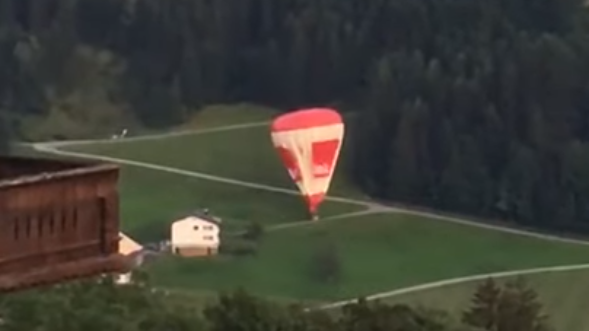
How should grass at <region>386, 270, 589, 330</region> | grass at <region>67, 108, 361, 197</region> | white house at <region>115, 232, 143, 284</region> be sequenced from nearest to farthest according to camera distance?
white house at <region>115, 232, 143, 284</region> → grass at <region>386, 270, 589, 330</region> → grass at <region>67, 108, 361, 197</region>

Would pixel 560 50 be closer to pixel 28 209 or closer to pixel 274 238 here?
pixel 274 238

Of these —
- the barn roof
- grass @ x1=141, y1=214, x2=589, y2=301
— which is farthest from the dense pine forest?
the barn roof

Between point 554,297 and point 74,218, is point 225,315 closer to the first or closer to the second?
point 74,218

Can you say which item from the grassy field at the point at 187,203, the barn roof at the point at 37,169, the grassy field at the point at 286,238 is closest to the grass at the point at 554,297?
the grassy field at the point at 286,238

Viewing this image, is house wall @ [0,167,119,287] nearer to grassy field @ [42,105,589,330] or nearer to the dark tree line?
the dark tree line

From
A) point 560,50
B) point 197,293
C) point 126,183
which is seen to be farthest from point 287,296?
point 560,50

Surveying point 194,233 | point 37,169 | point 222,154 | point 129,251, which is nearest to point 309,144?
point 194,233

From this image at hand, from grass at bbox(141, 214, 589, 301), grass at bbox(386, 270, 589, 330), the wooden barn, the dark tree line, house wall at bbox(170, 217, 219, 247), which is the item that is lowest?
grass at bbox(386, 270, 589, 330)
